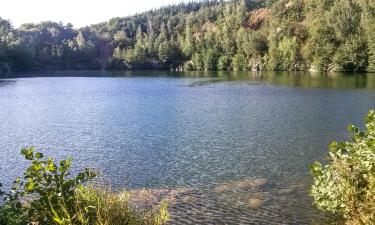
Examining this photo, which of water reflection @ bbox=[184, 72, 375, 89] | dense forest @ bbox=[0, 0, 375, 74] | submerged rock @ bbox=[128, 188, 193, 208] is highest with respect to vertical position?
dense forest @ bbox=[0, 0, 375, 74]

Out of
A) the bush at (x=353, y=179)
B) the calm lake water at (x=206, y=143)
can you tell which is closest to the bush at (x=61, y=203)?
the bush at (x=353, y=179)

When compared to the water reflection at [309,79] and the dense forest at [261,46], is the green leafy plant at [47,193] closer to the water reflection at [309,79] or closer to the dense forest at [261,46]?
the water reflection at [309,79]

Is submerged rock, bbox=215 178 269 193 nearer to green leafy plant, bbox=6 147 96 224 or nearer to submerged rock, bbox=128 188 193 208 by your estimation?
submerged rock, bbox=128 188 193 208

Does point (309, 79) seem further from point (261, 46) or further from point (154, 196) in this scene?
point (154, 196)

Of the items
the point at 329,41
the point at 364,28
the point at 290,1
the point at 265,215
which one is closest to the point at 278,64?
the point at 329,41

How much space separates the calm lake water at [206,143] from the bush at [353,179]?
7.92ft

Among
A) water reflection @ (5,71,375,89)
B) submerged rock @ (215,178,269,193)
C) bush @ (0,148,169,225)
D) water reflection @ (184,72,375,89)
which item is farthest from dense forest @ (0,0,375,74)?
bush @ (0,148,169,225)

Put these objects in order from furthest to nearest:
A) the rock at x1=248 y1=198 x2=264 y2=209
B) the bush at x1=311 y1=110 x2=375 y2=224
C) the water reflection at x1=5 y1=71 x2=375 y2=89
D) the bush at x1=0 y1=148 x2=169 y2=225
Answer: the water reflection at x1=5 y1=71 x2=375 y2=89
the rock at x1=248 y1=198 x2=264 y2=209
the bush at x1=311 y1=110 x2=375 y2=224
the bush at x1=0 y1=148 x2=169 y2=225

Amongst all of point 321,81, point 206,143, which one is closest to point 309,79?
point 321,81

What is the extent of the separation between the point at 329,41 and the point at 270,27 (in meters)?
35.4

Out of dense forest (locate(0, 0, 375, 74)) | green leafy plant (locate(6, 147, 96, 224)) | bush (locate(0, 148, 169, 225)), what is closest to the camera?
bush (locate(0, 148, 169, 225))

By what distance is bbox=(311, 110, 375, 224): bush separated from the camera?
13.2 m

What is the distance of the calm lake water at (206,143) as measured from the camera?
19.6 metres

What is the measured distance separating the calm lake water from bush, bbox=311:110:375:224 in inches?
95.0
